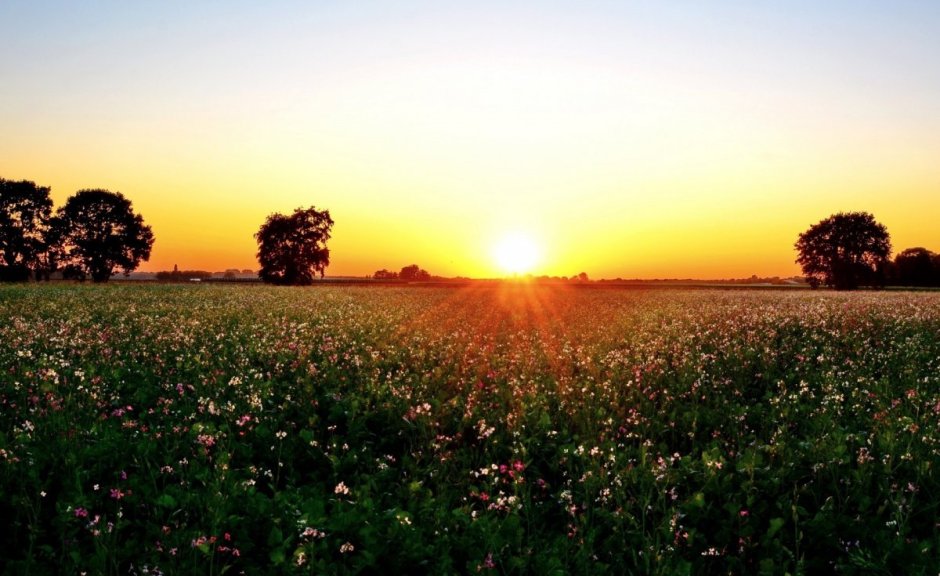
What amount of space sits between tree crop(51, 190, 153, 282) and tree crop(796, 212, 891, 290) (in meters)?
90.7

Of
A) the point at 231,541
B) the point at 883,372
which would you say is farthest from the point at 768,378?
the point at 231,541

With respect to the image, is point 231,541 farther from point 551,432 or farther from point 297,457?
point 551,432

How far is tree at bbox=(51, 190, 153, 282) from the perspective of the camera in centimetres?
6956

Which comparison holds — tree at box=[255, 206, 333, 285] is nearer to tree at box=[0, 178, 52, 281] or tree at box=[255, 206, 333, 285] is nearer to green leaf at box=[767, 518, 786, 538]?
tree at box=[0, 178, 52, 281]

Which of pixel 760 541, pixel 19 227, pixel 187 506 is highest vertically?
pixel 19 227

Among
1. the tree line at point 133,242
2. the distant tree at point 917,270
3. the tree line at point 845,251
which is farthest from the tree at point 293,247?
the distant tree at point 917,270

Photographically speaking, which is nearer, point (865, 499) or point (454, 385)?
point (865, 499)

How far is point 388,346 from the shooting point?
13555 mm

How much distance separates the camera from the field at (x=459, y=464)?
4656mm

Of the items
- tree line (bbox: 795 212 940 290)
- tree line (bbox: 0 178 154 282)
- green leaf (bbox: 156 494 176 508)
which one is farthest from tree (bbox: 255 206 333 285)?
green leaf (bbox: 156 494 176 508)

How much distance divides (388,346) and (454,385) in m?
3.49

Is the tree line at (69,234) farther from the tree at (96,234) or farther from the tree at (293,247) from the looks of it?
the tree at (293,247)

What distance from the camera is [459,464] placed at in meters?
7.09

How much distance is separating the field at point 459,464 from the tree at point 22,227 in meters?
67.6
